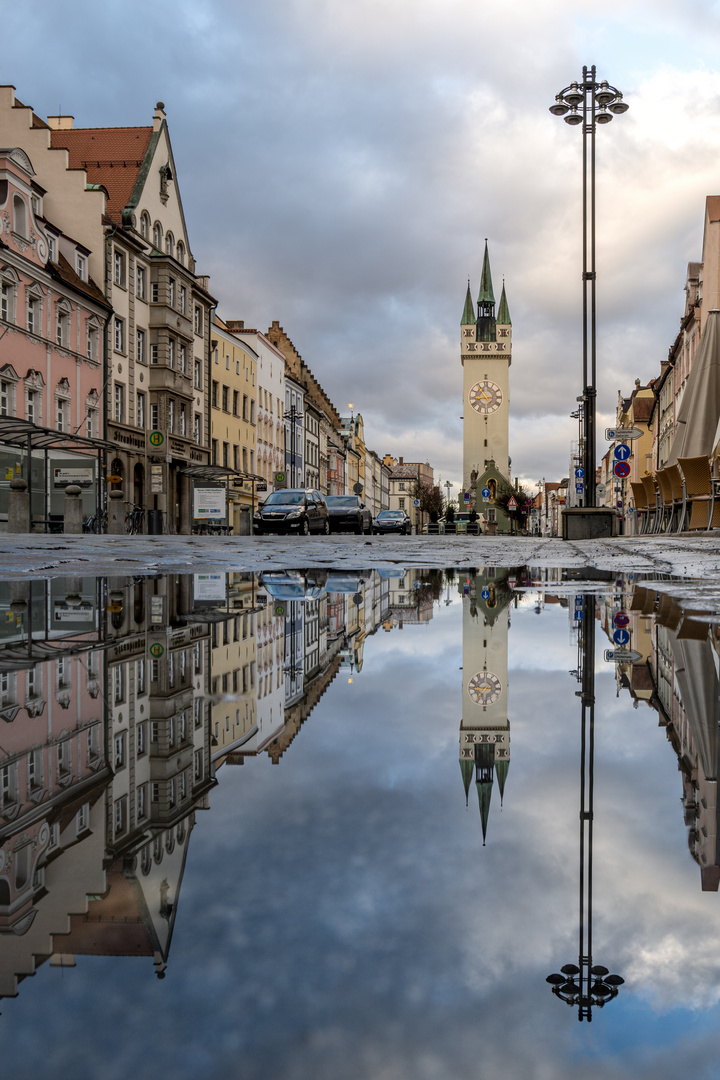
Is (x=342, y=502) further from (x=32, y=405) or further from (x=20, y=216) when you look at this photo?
(x=20, y=216)

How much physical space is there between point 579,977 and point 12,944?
1.76 feet

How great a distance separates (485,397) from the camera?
449 ft

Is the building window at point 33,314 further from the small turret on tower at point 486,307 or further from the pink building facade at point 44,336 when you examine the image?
the small turret on tower at point 486,307

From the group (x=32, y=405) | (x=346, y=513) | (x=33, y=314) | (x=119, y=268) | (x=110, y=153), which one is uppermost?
(x=110, y=153)

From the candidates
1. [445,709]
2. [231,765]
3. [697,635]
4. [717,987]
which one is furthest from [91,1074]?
[697,635]

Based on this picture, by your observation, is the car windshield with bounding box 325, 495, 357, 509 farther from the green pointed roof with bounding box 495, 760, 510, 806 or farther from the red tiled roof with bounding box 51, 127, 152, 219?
the green pointed roof with bounding box 495, 760, 510, 806

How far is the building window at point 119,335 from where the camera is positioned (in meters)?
41.8

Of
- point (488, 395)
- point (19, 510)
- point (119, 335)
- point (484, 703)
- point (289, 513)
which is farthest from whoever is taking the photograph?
point (488, 395)

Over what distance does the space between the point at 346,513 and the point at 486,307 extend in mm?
113583

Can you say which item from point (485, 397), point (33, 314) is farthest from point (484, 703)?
point (485, 397)

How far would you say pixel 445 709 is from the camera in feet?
6.97

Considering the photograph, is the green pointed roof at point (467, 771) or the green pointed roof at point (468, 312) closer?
the green pointed roof at point (467, 771)

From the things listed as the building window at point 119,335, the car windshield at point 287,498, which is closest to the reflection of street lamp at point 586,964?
the car windshield at point 287,498

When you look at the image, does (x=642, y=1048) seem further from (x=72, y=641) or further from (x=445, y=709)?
(x=72, y=641)
